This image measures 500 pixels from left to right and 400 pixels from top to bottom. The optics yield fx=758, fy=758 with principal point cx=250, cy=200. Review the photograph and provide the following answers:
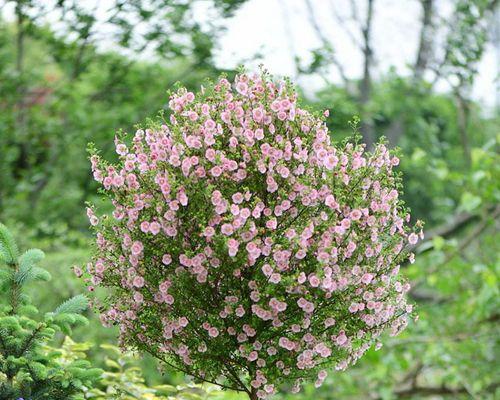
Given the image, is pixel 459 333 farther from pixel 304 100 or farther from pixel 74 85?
pixel 74 85

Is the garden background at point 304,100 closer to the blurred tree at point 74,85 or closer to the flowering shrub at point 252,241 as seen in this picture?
the blurred tree at point 74,85

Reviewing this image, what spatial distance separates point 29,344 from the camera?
2791 mm

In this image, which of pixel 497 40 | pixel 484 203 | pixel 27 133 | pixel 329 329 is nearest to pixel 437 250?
pixel 484 203

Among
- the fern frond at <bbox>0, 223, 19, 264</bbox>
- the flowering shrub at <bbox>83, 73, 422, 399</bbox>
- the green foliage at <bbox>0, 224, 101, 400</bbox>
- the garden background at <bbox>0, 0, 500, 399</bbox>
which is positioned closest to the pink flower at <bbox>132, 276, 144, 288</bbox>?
the flowering shrub at <bbox>83, 73, 422, 399</bbox>

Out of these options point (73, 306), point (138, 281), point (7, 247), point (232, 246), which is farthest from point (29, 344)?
point (232, 246)

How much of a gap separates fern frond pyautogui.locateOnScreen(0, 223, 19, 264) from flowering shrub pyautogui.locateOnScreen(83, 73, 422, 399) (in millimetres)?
353

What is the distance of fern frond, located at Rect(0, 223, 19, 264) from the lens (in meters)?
2.85

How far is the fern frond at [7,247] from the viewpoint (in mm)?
2848

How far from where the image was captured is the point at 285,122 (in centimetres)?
267

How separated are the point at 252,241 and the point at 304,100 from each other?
4.99 metres

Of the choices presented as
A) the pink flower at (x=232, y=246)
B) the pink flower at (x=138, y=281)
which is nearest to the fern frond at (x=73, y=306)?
the pink flower at (x=138, y=281)

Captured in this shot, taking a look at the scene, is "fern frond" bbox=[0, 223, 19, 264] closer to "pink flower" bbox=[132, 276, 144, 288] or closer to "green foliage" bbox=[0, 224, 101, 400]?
"green foliage" bbox=[0, 224, 101, 400]

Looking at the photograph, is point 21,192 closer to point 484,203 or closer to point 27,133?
point 27,133

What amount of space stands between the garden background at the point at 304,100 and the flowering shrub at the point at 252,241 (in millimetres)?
2682
